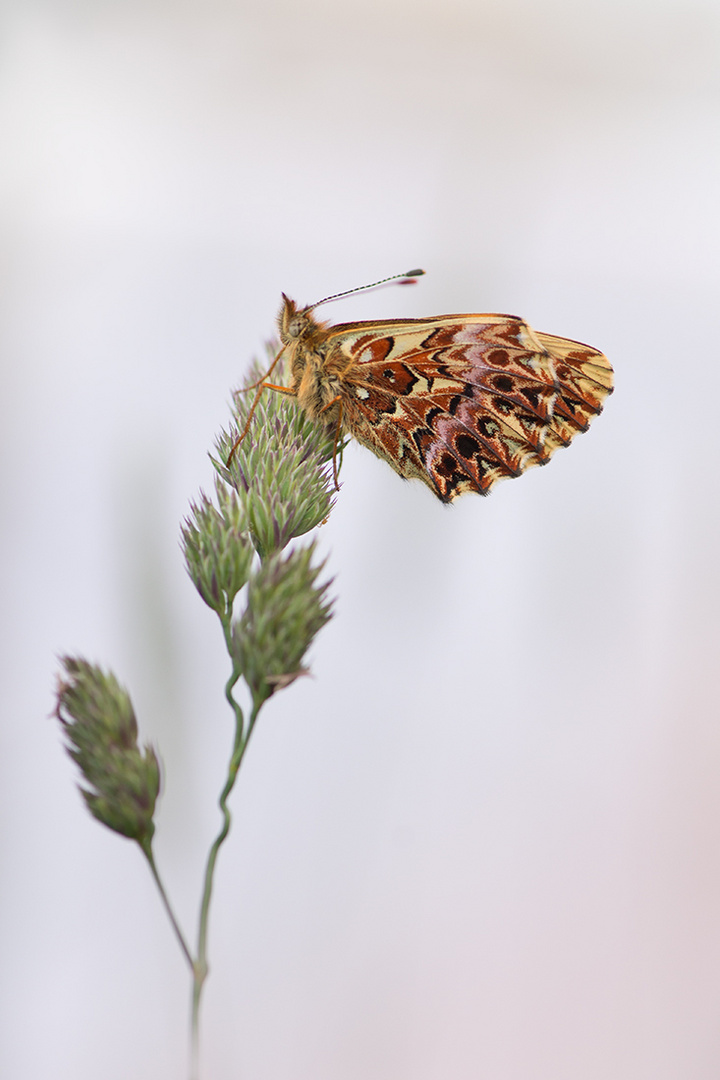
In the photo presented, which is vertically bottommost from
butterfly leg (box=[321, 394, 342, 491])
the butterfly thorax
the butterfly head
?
butterfly leg (box=[321, 394, 342, 491])

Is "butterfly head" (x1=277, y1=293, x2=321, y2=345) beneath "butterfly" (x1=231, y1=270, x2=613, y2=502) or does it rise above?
above

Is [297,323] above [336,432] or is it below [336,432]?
above

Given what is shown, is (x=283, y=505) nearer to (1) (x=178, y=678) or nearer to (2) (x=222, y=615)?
(2) (x=222, y=615)

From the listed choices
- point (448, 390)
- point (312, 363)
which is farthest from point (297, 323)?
point (448, 390)

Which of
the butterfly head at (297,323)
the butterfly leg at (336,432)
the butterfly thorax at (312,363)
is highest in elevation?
the butterfly head at (297,323)

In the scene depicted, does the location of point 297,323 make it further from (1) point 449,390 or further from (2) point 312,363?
(1) point 449,390

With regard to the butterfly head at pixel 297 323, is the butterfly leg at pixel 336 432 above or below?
below

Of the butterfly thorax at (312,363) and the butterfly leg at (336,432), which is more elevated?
the butterfly thorax at (312,363)
